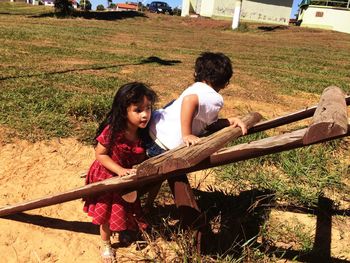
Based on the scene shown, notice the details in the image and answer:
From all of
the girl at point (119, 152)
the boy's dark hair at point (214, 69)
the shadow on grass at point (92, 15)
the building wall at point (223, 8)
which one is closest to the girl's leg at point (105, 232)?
the girl at point (119, 152)

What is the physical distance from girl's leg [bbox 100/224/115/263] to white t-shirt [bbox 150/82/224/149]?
79cm

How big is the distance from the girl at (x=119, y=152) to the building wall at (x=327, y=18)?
1340 inches

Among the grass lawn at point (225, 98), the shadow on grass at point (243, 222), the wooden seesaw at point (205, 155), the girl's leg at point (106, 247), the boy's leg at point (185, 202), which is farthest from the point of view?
the grass lawn at point (225, 98)

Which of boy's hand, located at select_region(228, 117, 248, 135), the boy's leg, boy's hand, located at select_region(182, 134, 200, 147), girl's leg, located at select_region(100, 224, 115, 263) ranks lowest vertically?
girl's leg, located at select_region(100, 224, 115, 263)

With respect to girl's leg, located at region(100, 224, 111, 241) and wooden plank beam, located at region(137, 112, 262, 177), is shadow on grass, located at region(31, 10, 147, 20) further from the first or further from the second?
wooden plank beam, located at region(137, 112, 262, 177)

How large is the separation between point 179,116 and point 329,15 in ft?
113

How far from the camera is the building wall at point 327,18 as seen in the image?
32594 millimetres

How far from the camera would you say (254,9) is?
36594 mm

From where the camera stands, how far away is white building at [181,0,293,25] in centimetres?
3631

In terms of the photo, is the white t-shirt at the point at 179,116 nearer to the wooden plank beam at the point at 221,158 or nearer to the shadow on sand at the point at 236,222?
the wooden plank beam at the point at 221,158

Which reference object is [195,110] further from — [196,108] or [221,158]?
[221,158]

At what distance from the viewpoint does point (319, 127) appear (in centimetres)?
178

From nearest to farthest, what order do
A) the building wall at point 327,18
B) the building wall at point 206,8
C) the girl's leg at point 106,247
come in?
1. the girl's leg at point 106,247
2. the building wall at point 327,18
3. the building wall at point 206,8

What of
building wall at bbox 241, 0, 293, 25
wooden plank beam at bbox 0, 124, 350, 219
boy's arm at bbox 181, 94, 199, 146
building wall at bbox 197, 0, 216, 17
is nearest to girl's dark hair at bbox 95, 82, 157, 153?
boy's arm at bbox 181, 94, 199, 146
